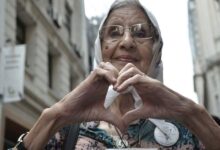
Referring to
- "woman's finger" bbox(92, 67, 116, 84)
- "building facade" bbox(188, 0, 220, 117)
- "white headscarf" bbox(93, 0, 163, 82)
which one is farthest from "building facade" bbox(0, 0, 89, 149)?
"building facade" bbox(188, 0, 220, 117)

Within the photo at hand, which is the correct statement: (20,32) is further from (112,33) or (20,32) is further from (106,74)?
(106,74)

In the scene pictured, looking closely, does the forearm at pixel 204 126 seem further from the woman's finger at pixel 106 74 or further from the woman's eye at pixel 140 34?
the woman's eye at pixel 140 34

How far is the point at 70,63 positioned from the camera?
14.1 m

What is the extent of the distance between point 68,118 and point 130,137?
1.08ft

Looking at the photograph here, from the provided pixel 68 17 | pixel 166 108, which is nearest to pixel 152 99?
pixel 166 108

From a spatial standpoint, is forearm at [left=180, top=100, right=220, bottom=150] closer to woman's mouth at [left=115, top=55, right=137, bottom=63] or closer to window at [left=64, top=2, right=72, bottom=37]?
woman's mouth at [left=115, top=55, right=137, bottom=63]

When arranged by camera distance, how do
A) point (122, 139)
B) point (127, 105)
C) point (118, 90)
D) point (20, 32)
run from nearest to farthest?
point (118, 90)
point (122, 139)
point (127, 105)
point (20, 32)

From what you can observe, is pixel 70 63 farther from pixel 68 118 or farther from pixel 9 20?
pixel 68 118

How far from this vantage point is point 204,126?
1.28 m

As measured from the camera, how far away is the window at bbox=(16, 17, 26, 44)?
35.2ft

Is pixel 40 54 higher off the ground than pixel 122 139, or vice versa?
pixel 122 139

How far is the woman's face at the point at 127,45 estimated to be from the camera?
1.56m

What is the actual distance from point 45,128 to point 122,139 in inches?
12.3

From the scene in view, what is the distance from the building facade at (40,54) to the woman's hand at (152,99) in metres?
7.21
